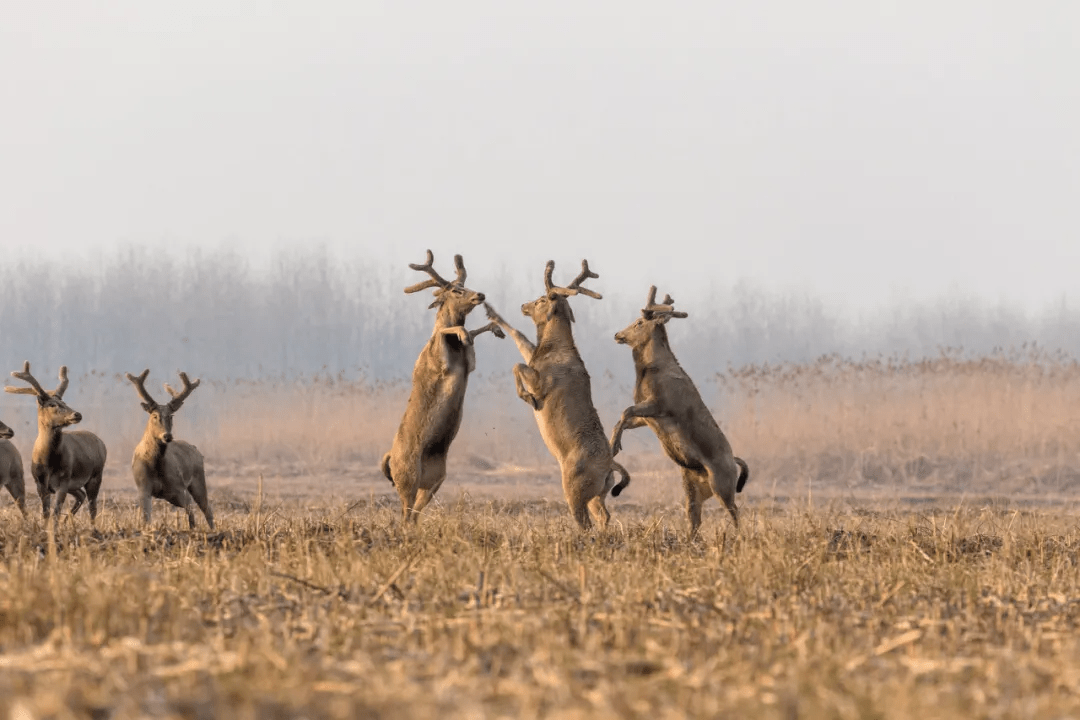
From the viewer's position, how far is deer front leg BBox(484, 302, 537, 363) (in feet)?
38.6

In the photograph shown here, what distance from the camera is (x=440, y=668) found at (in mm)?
4266

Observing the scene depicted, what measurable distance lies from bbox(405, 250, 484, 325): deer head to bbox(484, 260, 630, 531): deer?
0.22m

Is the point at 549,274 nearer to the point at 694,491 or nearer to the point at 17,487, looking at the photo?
the point at 694,491

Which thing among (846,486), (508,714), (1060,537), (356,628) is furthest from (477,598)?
(846,486)

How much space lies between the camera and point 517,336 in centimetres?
1212

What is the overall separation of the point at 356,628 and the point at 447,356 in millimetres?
6288

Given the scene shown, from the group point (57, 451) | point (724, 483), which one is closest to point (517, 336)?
point (724, 483)

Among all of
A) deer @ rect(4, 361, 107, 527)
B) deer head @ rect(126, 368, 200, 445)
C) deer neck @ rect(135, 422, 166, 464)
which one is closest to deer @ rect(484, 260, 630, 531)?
deer head @ rect(126, 368, 200, 445)

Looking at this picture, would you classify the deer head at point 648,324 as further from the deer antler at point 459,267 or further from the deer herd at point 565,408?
the deer antler at point 459,267

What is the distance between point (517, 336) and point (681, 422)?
1.72 meters

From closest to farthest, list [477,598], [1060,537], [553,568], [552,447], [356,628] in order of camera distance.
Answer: [356,628], [477,598], [553,568], [1060,537], [552,447]

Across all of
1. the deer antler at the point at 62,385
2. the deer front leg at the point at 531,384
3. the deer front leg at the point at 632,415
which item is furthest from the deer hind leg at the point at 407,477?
the deer antler at the point at 62,385

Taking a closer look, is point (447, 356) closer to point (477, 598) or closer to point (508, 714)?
point (477, 598)

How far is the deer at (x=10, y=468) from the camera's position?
1359cm
